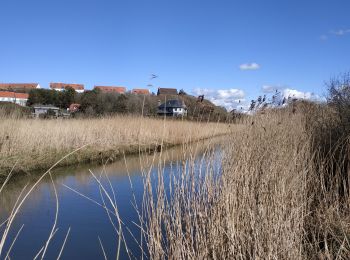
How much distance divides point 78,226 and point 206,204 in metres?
2.80

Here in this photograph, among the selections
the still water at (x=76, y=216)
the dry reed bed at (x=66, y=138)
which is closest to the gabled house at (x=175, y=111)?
the still water at (x=76, y=216)

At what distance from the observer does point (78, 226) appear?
5664mm

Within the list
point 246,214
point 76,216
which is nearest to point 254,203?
point 246,214

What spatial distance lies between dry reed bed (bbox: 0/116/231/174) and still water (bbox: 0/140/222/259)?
0.89 meters

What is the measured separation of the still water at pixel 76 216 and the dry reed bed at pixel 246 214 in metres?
0.26

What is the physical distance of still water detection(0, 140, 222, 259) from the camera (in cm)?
465

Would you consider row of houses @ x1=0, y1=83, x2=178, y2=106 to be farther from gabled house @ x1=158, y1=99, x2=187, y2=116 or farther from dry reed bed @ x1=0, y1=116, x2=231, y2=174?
dry reed bed @ x1=0, y1=116, x2=231, y2=174

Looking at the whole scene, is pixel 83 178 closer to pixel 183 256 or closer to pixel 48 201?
pixel 48 201

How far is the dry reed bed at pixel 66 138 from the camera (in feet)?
31.6

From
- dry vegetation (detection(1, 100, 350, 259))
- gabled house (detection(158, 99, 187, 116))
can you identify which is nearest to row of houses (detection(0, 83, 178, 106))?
gabled house (detection(158, 99, 187, 116))

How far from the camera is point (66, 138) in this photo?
12.3 metres

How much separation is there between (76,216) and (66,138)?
655 centimetres

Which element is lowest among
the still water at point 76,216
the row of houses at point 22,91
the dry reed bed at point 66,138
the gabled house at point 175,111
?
the still water at point 76,216

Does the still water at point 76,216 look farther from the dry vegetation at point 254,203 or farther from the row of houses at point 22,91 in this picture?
the row of houses at point 22,91
